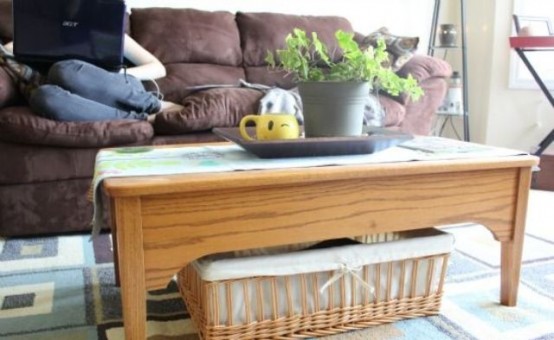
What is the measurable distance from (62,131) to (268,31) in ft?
3.93

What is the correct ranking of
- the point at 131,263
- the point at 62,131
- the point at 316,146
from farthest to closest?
the point at 62,131 < the point at 316,146 < the point at 131,263

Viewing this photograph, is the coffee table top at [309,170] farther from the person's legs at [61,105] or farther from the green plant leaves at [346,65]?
the person's legs at [61,105]

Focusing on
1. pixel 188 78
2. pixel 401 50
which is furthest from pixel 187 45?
pixel 401 50

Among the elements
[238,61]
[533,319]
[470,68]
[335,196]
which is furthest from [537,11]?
[335,196]

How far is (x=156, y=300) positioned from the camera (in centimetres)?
120

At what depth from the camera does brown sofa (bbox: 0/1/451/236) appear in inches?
64.1

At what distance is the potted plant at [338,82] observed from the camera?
3.27ft

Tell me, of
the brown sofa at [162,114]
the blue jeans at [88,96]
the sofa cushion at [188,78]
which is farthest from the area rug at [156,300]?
the sofa cushion at [188,78]

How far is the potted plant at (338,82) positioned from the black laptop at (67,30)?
3.47 ft

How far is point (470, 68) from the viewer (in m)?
3.02

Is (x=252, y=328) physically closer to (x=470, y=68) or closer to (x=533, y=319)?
(x=533, y=319)

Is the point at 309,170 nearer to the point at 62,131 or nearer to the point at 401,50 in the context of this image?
the point at 62,131

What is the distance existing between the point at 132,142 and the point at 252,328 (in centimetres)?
96

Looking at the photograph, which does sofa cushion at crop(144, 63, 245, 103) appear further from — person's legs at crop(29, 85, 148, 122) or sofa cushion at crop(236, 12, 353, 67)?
person's legs at crop(29, 85, 148, 122)
